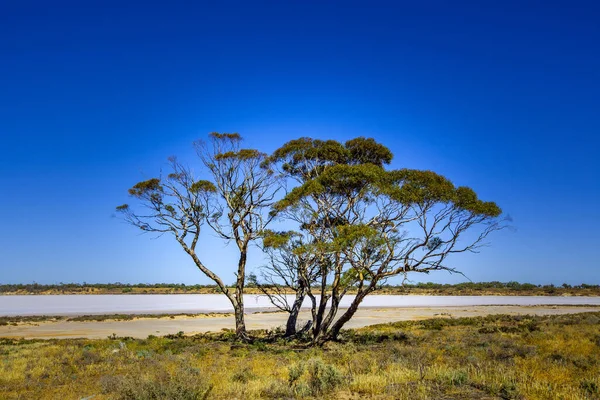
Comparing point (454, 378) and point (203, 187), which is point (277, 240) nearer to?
point (203, 187)

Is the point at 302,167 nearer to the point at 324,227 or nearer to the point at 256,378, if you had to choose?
the point at 324,227

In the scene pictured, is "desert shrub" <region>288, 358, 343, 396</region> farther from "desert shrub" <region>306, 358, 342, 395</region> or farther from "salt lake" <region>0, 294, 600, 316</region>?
"salt lake" <region>0, 294, 600, 316</region>

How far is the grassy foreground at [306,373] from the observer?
8.80 meters

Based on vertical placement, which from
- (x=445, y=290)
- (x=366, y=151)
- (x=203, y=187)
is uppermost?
(x=366, y=151)

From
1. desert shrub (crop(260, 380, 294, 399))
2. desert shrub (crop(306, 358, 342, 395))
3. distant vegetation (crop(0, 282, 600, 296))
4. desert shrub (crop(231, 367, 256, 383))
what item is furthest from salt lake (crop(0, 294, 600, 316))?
desert shrub (crop(260, 380, 294, 399))

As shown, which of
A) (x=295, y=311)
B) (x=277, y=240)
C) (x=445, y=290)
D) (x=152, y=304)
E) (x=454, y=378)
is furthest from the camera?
(x=445, y=290)

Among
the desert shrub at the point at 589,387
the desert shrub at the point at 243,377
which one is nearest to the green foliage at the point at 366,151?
the desert shrub at the point at 243,377

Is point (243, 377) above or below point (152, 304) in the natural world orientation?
above

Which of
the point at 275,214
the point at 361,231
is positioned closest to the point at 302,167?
the point at 275,214

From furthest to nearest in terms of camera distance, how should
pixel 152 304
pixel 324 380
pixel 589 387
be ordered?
pixel 152 304 < pixel 324 380 < pixel 589 387

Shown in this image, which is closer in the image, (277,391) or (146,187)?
(277,391)

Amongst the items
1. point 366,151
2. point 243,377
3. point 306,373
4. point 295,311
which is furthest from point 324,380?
point 366,151

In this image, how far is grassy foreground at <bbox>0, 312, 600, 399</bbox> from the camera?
346 inches

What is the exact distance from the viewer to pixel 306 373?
11.3 meters
